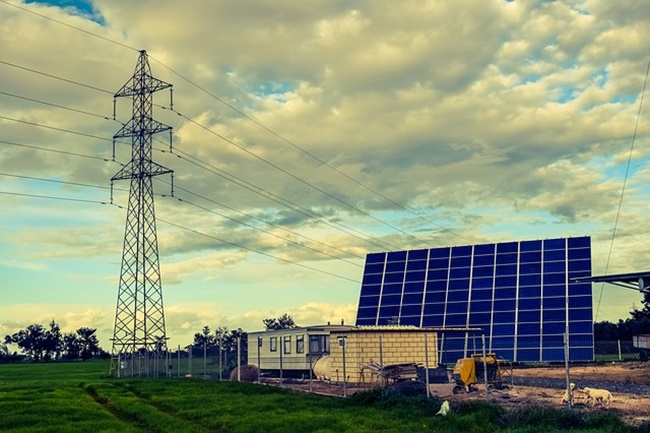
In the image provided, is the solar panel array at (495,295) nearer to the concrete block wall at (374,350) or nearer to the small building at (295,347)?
the concrete block wall at (374,350)

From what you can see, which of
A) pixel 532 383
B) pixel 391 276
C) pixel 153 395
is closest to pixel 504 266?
pixel 391 276

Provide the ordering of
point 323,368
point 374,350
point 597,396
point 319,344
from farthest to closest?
1. point 319,344
2. point 323,368
3. point 374,350
4. point 597,396

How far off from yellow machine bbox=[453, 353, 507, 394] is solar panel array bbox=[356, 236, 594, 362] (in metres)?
8.84

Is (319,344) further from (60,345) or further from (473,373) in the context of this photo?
(60,345)

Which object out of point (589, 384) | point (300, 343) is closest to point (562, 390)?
point (589, 384)

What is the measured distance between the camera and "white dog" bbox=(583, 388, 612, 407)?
983 inches

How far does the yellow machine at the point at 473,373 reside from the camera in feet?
111

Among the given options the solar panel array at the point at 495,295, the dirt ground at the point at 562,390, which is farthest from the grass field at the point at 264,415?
the solar panel array at the point at 495,295

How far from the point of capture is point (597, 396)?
25.0 m

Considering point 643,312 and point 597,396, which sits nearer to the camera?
point 597,396

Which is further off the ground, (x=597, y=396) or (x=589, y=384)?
(x=597, y=396)

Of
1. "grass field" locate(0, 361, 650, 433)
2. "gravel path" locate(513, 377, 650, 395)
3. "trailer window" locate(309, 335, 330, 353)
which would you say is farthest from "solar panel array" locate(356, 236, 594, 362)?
"grass field" locate(0, 361, 650, 433)

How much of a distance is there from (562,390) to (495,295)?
20759 millimetres

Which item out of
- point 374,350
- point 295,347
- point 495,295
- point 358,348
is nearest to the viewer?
point 358,348
